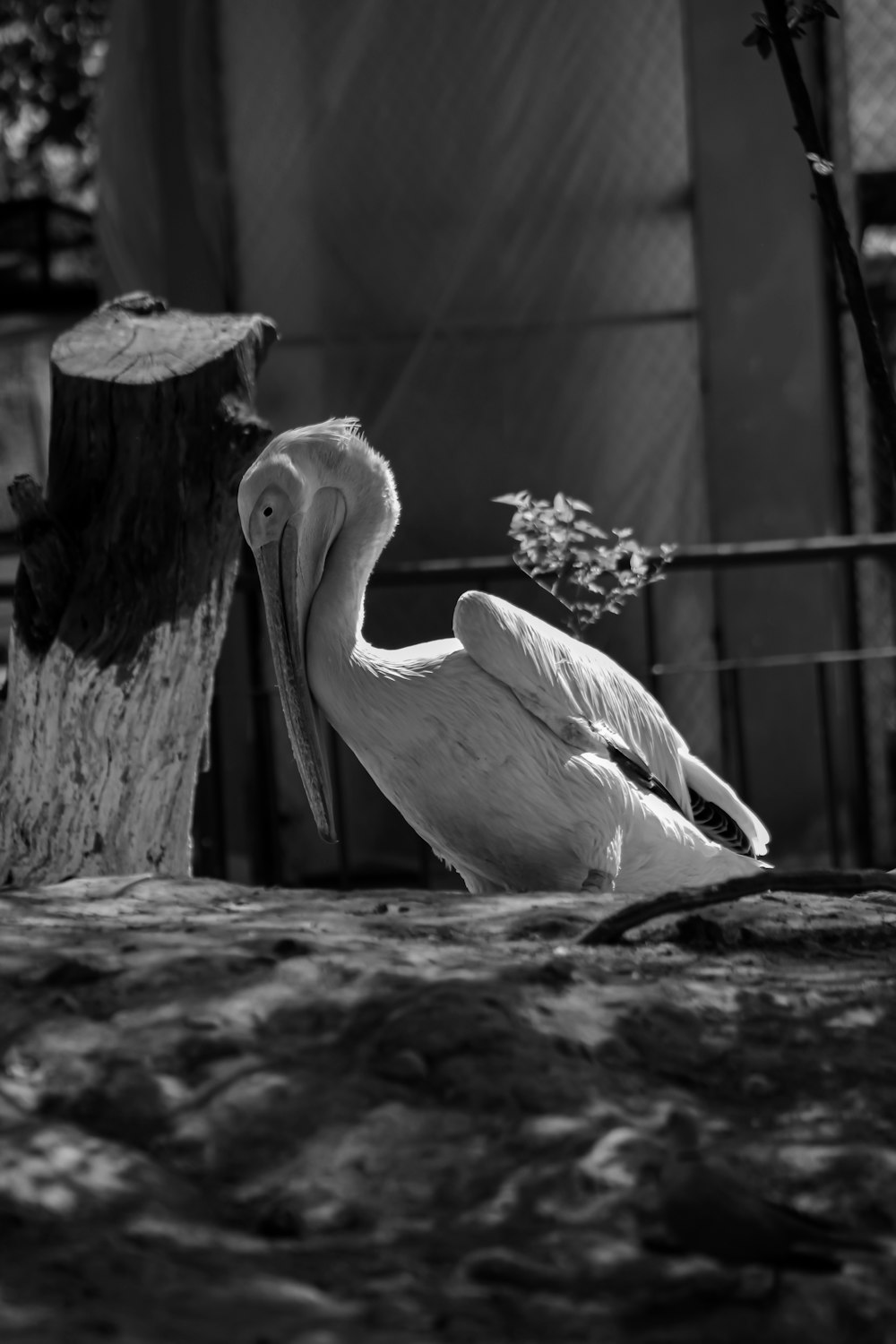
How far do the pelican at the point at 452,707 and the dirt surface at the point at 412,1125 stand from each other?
0.80 metres

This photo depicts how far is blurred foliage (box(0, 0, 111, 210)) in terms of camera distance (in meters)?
12.7

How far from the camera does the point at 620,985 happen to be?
235 cm

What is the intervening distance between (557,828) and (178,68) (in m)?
4.81

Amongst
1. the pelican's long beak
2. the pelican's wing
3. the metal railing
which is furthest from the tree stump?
the metal railing

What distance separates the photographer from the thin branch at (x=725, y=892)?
2.53 meters

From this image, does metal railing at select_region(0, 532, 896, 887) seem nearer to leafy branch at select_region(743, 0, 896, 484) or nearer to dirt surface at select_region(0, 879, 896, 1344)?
leafy branch at select_region(743, 0, 896, 484)

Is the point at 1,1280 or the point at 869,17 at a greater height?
the point at 869,17

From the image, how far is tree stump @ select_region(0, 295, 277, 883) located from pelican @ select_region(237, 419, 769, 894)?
28 centimetres

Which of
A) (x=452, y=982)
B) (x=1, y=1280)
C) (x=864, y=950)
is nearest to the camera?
(x=1, y=1280)

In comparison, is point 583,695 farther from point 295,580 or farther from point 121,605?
point 121,605

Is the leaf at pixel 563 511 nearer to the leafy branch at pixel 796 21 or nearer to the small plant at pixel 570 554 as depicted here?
the small plant at pixel 570 554

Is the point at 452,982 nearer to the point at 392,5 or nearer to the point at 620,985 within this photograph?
the point at 620,985

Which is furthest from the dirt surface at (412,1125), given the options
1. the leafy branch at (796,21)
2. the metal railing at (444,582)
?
the metal railing at (444,582)

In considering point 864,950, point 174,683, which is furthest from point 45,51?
point 864,950
